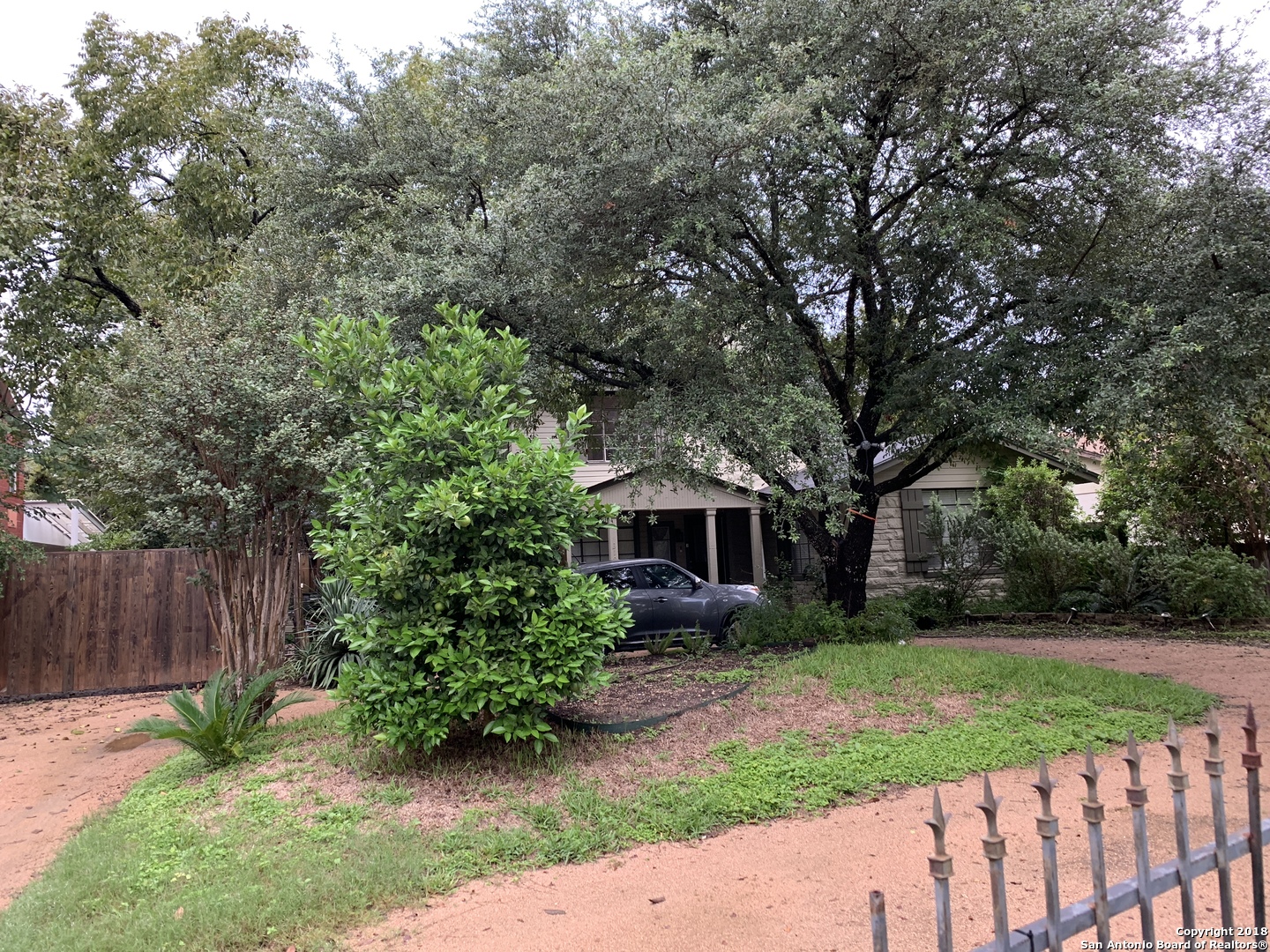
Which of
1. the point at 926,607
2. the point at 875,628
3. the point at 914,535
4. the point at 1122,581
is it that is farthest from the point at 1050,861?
the point at 914,535

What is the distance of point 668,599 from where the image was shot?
11.5 metres

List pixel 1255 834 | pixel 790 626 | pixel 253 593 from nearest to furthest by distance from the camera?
pixel 1255 834, pixel 253 593, pixel 790 626

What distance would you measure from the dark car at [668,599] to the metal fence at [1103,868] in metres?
8.96

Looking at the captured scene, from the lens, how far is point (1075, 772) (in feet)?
18.0

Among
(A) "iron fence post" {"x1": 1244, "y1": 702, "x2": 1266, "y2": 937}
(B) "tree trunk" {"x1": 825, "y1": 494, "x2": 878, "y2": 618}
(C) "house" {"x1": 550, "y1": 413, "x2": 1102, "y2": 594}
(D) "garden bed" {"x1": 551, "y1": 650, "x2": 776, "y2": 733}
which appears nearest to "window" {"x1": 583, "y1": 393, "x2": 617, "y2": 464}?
(C) "house" {"x1": 550, "y1": 413, "x2": 1102, "y2": 594}

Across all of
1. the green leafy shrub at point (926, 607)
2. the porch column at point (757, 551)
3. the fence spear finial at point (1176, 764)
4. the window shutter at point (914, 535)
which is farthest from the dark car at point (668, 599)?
the fence spear finial at point (1176, 764)

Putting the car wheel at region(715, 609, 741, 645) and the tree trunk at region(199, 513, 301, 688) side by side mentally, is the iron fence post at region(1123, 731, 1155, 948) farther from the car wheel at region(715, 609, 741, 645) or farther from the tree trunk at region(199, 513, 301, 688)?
the car wheel at region(715, 609, 741, 645)

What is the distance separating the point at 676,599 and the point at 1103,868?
375 inches

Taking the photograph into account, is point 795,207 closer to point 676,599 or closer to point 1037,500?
point 676,599

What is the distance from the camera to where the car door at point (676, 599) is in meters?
11.5

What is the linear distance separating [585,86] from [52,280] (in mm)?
10092

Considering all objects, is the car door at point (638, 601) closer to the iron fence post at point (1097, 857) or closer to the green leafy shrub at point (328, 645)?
the green leafy shrub at point (328, 645)

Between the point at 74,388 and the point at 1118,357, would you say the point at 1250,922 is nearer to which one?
the point at 1118,357

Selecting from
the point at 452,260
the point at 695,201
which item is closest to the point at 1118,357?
the point at 695,201
